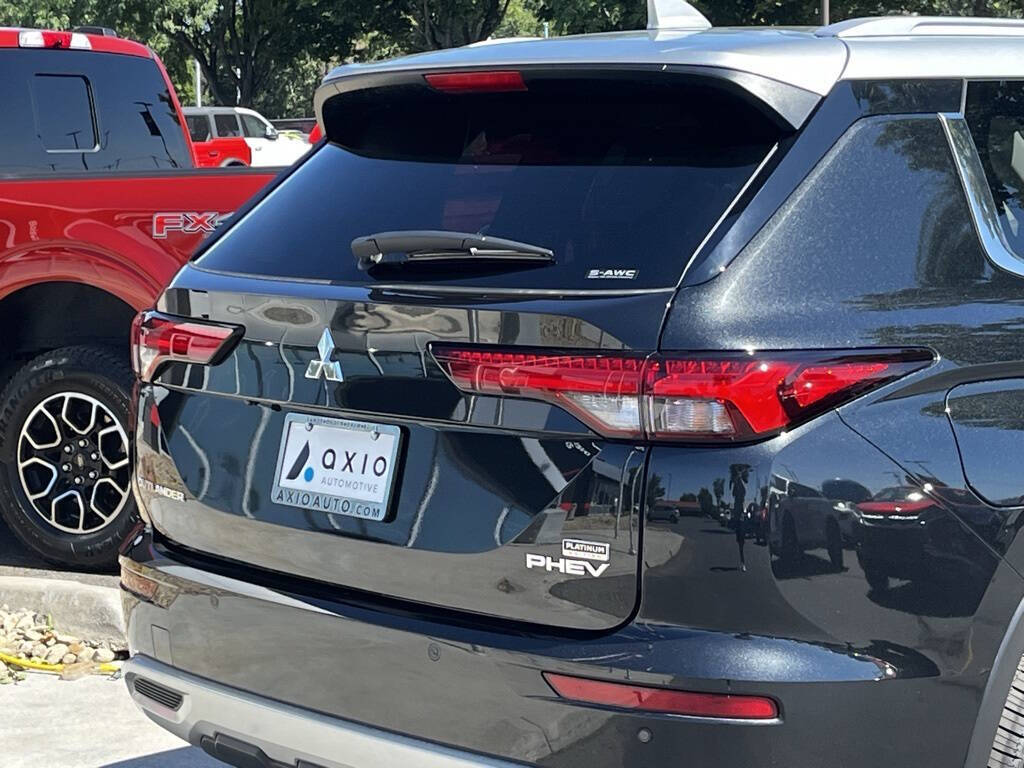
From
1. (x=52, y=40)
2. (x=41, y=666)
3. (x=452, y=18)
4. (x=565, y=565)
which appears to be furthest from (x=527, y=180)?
(x=452, y=18)

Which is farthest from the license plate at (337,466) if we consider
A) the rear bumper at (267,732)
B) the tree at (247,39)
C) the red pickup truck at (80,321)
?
the tree at (247,39)

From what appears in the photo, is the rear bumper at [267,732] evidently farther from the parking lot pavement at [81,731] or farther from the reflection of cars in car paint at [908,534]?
the parking lot pavement at [81,731]

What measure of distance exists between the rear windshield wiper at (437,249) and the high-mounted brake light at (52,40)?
4.56 meters

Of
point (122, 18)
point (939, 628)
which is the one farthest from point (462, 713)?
point (122, 18)

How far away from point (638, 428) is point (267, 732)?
3.19 ft

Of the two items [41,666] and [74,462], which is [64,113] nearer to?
[74,462]

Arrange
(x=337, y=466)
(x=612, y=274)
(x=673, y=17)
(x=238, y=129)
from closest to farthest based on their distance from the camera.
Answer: (x=612, y=274) < (x=337, y=466) < (x=673, y=17) < (x=238, y=129)

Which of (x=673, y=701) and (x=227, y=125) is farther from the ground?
(x=227, y=125)

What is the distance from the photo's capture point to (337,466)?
2727 millimetres

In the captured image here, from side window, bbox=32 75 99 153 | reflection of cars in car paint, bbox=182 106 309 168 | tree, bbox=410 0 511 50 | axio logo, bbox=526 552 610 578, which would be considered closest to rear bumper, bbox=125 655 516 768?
axio logo, bbox=526 552 610 578

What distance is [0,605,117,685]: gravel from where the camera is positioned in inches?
193

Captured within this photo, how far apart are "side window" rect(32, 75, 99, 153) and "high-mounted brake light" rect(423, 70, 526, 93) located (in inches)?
168

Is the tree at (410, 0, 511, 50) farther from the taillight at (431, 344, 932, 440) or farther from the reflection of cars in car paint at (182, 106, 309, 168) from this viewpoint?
the taillight at (431, 344, 932, 440)

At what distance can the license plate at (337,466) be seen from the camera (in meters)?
2.66
